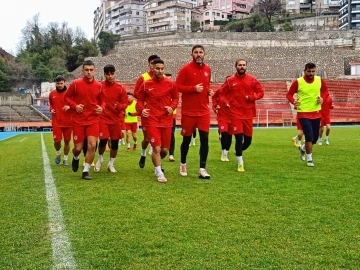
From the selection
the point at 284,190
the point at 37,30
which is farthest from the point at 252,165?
the point at 37,30

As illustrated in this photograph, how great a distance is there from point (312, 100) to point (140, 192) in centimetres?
467

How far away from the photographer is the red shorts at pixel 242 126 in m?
9.12

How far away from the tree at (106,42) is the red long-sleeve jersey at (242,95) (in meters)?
76.4

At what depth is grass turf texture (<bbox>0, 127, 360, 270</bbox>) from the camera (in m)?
3.71

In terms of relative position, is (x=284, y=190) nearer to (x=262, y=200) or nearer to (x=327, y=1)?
(x=262, y=200)

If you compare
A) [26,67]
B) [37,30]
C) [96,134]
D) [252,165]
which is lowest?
[252,165]

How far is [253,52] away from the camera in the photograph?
69.2 meters

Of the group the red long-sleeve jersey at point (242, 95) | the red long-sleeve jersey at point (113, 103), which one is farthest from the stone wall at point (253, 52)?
the red long-sleeve jersey at point (113, 103)

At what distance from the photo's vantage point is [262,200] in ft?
19.5

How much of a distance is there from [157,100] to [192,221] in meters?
3.38

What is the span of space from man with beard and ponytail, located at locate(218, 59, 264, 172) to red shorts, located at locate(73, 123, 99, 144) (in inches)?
99.3

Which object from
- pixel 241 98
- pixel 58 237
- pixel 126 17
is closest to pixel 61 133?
pixel 241 98

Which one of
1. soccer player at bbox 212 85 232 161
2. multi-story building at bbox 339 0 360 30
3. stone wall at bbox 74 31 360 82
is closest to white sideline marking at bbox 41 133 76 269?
soccer player at bbox 212 85 232 161

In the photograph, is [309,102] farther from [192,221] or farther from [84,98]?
[192,221]
